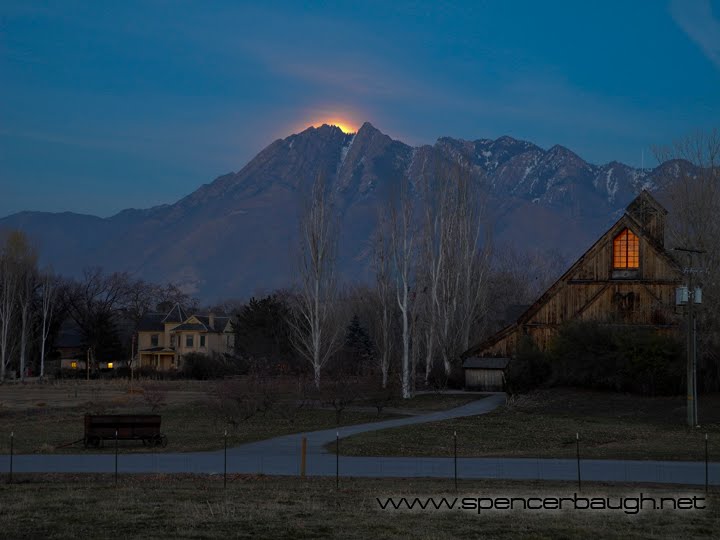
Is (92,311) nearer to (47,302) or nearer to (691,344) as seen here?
(47,302)

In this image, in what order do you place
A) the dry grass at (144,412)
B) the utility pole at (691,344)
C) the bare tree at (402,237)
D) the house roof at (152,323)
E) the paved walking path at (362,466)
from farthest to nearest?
1. the house roof at (152,323)
2. the bare tree at (402,237)
3. the utility pole at (691,344)
4. the dry grass at (144,412)
5. the paved walking path at (362,466)

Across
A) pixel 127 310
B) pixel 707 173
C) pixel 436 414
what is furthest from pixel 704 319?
pixel 127 310

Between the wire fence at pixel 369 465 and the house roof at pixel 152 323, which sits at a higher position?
the house roof at pixel 152 323

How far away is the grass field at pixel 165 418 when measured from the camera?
2999 cm

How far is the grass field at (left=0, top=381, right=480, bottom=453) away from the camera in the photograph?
2999cm

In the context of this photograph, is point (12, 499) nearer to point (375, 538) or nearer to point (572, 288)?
point (375, 538)

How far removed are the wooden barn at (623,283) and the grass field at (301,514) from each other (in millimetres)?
33485

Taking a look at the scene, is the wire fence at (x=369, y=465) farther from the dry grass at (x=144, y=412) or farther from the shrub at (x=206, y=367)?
the shrub at (x=206, y=367)

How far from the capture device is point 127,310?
12700 cm

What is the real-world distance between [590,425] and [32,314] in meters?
63.7

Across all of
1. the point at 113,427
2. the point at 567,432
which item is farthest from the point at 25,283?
the point at 567,432

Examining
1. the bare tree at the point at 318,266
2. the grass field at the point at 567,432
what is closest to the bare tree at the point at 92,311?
the bare tree at the point at 318,266

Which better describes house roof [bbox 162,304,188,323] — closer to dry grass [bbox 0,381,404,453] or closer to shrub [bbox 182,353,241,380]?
shrub [bbox 182,353,241,380]

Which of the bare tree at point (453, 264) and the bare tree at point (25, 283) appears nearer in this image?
the bare tree at point (453, 264)
